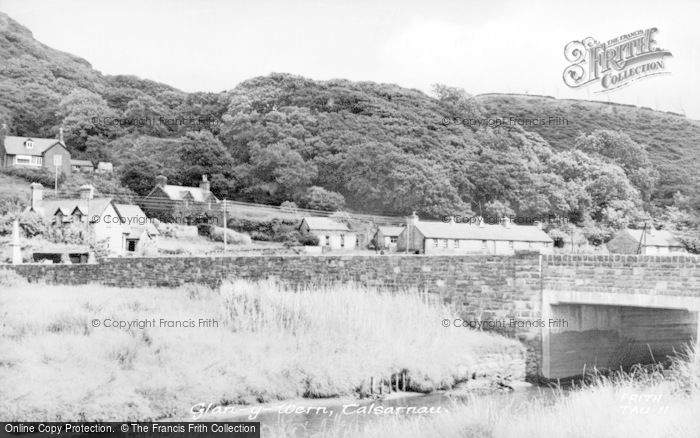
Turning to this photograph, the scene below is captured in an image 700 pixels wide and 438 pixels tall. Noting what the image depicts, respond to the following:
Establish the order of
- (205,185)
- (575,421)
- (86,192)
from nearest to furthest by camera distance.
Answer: (575,421) < (86,192) < (205,185)

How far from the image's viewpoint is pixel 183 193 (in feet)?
113

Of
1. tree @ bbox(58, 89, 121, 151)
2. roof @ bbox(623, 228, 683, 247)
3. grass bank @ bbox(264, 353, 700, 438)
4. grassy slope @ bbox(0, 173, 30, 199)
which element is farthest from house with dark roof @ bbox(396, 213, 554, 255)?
grass bank @ bbox(264, 353, 700, 438)

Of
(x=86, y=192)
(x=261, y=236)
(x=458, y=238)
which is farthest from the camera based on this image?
(x=458, y=238)

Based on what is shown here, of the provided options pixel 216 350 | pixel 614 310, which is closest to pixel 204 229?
pixel 216 350

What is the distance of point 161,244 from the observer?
107ft

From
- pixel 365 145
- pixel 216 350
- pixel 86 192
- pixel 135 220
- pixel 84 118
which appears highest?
pixel 365 145

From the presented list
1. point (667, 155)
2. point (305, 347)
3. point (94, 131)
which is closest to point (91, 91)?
point (94, 131)

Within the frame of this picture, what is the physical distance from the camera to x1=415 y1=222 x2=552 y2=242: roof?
36.9 meters

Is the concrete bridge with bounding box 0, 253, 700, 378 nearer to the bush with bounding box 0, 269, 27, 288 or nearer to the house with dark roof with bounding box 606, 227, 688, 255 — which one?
the bush with bounding box 0, 269, 27, 288

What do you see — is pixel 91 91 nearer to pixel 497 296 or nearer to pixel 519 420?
pixel 497 296

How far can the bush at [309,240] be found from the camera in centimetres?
3445

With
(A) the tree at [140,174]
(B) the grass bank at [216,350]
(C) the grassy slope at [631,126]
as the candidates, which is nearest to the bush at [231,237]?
(A) the tree at [140,174]

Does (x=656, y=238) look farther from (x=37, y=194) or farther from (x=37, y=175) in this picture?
(x=37, y=175)

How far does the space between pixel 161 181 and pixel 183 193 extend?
1209mm
